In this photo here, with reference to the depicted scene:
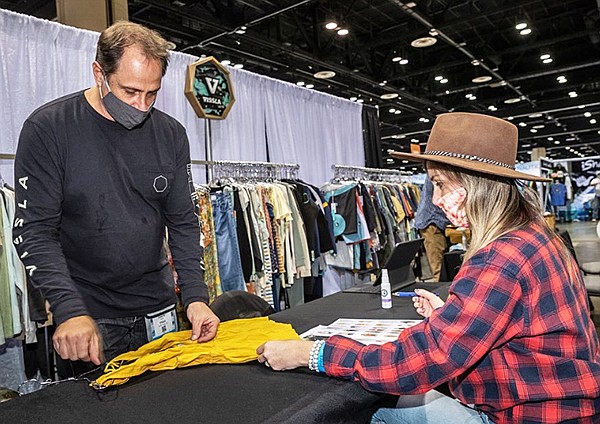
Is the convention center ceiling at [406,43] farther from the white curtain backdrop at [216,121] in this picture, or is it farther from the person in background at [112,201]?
the person in background at [112,201]

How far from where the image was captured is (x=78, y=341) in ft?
4.32

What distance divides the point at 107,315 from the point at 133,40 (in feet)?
2.93

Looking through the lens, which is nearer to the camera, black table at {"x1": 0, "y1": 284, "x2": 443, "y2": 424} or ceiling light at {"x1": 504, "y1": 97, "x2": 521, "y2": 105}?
black table at {"x1": 0, "y1": 284, "x2": 443, "y2": 424}

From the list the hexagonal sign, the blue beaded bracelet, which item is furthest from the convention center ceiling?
the blue beaded bracelet

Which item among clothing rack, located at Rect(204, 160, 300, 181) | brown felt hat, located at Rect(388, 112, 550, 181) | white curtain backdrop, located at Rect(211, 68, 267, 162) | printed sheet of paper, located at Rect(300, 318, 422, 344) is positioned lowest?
printed sheet of paper, located at Rect(300, 318, 422, 344)

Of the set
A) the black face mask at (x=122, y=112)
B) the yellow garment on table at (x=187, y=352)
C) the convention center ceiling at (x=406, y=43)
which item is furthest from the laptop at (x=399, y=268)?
the convention center ceiling at (x=406, y=43)

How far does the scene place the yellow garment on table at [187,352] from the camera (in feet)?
4.49

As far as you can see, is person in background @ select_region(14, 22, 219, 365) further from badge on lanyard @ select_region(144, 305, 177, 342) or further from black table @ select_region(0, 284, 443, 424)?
black table @ select_region(0, 284, 443, 424)

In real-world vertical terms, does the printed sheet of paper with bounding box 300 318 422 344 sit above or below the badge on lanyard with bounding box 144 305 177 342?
below

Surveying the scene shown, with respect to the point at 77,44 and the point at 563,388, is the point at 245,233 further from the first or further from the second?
the point at 563,388

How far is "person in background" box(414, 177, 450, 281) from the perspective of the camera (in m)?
5.37

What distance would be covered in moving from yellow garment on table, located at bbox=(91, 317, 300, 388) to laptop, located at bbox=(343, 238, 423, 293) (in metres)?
0.91

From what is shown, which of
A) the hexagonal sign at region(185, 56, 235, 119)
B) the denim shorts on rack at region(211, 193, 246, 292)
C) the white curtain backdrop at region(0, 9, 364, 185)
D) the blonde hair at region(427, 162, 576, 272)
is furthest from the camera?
the hexagonal sign at region(185, 56, 235, 119)

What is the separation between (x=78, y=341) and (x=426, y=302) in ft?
3.74
